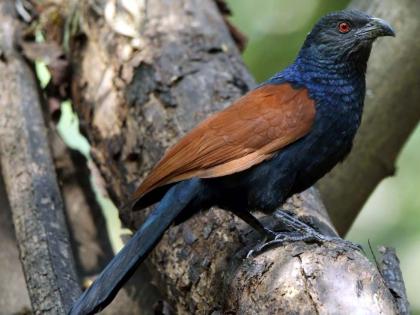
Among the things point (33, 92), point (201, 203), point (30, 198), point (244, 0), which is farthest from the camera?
point (244, 0)

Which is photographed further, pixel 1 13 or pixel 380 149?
pixel 1 13

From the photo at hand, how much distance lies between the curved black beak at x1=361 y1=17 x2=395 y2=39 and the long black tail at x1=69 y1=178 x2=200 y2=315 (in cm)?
113

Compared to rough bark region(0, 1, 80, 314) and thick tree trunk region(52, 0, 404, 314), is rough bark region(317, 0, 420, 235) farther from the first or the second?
rough bark region(0, 1, 80, 314)

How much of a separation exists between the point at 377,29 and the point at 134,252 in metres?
1.62

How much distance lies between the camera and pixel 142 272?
4551mm

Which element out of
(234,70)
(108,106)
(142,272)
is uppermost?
(234,70)

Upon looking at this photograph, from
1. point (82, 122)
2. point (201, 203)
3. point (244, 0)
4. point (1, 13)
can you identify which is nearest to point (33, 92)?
point (82, 122)

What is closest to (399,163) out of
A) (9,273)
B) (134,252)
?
(9,273)

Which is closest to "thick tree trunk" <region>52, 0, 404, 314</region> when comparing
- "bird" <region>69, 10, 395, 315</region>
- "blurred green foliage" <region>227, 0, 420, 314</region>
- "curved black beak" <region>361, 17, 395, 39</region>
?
"bird" <region>69, 10, 395, 315</region>

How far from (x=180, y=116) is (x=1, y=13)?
167 cm

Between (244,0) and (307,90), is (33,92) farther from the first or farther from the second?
(244,0)

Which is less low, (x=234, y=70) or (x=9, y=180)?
(x=234, y=70)

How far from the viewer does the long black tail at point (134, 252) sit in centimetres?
309

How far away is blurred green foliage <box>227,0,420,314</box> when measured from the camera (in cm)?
615
